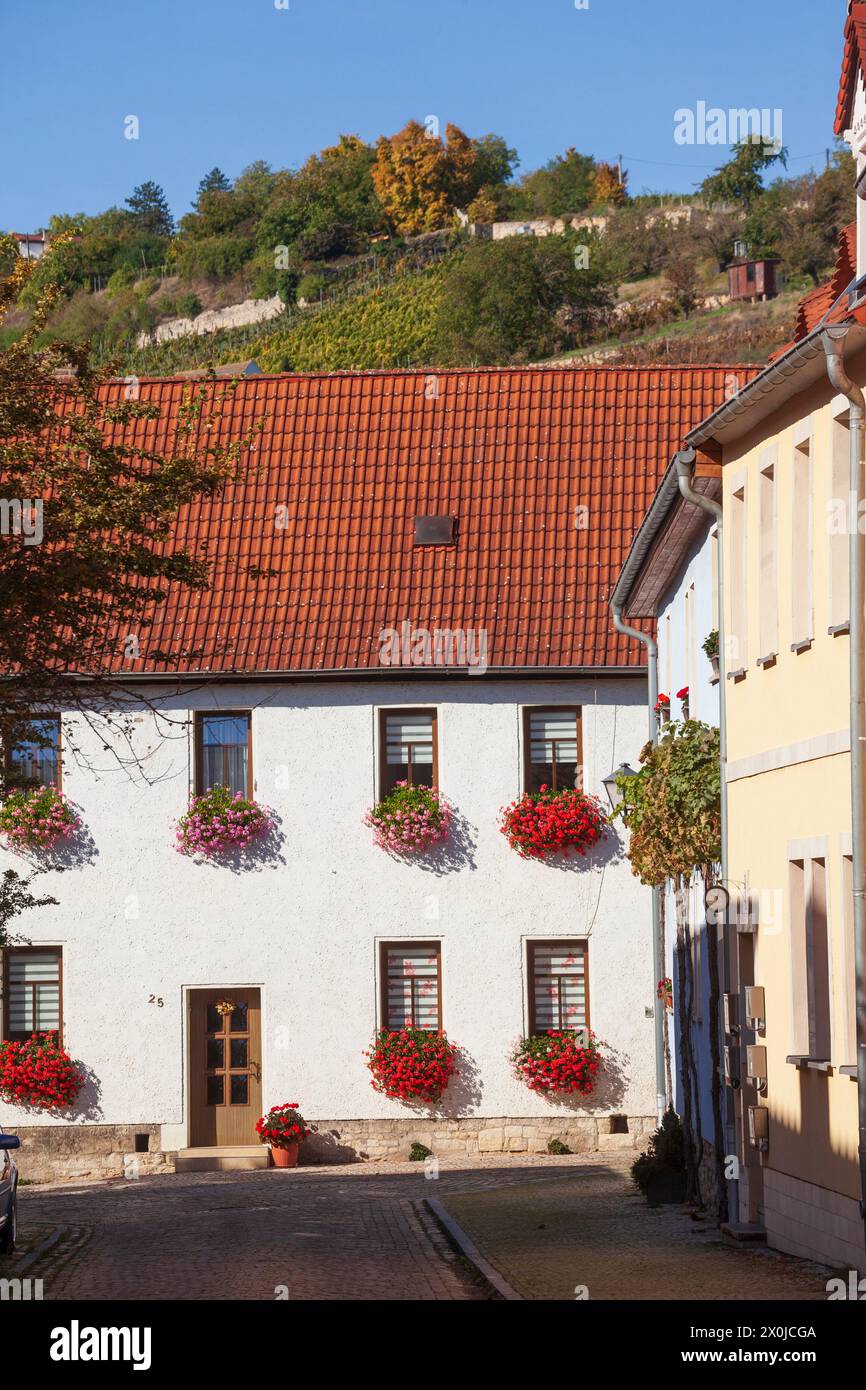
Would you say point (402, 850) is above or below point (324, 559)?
below

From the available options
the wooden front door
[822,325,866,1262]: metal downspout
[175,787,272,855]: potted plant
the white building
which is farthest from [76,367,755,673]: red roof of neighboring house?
[822,325,866,1262]: metal downspout

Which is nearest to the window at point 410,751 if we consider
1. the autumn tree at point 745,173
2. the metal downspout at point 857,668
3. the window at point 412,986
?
the window at point 412,986

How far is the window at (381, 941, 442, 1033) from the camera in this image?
1047 inches

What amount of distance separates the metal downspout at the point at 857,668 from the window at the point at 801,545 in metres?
1.58

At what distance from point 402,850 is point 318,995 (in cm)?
217

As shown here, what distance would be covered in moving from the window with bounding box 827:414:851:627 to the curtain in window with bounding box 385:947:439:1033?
44.1 ft

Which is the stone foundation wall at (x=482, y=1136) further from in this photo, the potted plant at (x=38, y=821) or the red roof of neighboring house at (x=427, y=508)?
the red roof of neighboring house at (x=427, y=508)

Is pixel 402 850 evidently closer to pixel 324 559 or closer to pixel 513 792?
pixel 513 792

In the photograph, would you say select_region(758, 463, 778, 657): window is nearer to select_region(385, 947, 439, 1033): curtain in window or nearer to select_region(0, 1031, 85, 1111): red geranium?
select_region(385, 947, 439, 1033): curtain in window

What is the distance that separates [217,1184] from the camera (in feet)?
79.6

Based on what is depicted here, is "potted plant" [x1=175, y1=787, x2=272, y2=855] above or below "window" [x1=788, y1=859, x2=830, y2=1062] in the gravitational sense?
above

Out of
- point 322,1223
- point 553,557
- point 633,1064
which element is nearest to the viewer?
point 322,1223

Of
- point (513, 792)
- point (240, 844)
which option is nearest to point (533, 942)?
point (513, 792)

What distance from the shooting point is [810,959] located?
15.0m
